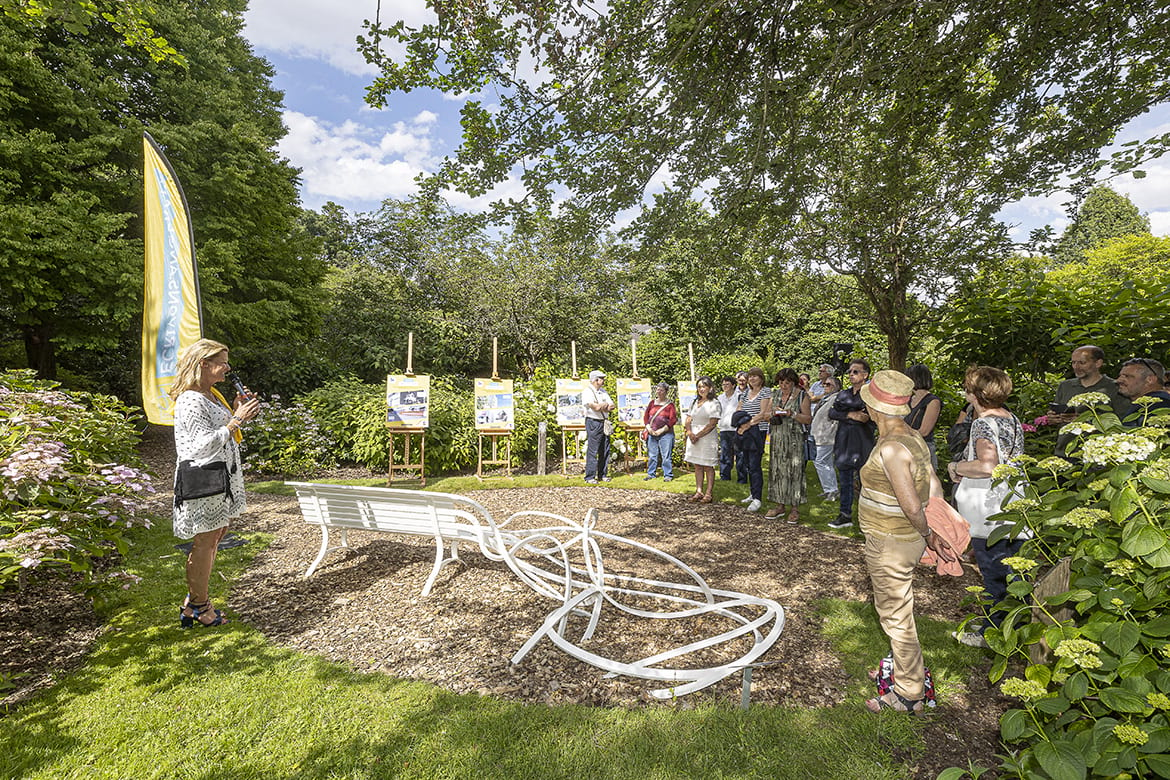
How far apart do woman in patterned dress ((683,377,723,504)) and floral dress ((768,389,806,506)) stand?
0.83 m

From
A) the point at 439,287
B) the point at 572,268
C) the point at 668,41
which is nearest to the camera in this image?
the point at 668,41

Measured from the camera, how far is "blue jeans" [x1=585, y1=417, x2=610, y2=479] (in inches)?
321

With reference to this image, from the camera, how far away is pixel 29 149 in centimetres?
800

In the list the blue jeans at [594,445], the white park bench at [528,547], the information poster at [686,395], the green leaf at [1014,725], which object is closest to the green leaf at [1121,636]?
the green leaf at [1014,725]

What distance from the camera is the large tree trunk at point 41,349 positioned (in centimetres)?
970

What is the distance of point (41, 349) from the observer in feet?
32.0

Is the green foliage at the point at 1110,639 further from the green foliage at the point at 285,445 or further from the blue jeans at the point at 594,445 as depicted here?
the green foliage at the point at 285,445

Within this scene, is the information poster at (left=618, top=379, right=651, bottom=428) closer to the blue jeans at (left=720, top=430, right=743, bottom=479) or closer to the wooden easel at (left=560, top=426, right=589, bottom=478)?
the wooden easel at (left=560, top=426, right=589, bottom=478)

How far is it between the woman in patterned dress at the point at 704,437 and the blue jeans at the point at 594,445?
1.82 meters

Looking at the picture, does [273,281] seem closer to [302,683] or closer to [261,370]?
[261,370]

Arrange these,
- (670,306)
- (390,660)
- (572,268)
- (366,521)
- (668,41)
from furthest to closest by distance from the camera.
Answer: (670,306)
(572,268)
(668,41)
(366,521)
(390,660)

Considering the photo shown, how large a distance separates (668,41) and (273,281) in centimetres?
1133

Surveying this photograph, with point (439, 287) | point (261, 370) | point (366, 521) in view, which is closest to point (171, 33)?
point (261, 370)

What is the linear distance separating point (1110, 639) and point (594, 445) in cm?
699
